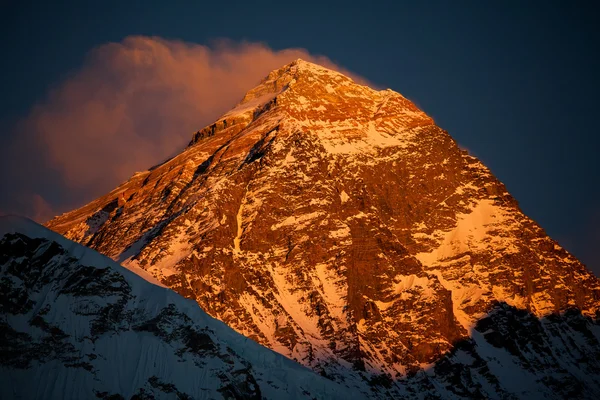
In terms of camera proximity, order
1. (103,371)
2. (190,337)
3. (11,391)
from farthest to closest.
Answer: (190,337)
(103,371)
(11,391)

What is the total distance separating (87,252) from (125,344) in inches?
694

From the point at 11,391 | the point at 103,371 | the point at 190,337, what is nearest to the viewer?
the point at 11,391

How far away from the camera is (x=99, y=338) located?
6983 inches

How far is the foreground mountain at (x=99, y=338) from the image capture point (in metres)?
167

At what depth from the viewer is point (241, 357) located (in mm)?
193250

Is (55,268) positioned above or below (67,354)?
above

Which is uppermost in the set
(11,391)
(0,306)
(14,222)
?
(14,222)

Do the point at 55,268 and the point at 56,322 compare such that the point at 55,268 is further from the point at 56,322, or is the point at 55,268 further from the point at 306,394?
the point at 306,394

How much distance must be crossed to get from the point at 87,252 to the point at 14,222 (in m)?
13.0

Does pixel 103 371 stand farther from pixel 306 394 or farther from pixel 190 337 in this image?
pixel 306 394

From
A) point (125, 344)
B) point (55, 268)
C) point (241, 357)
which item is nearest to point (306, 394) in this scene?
point (241, 357)

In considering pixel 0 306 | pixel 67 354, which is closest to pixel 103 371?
pixel 67 354

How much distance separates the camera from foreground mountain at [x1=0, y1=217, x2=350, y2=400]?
167 meters

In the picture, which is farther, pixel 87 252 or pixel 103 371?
pixel 87 252
